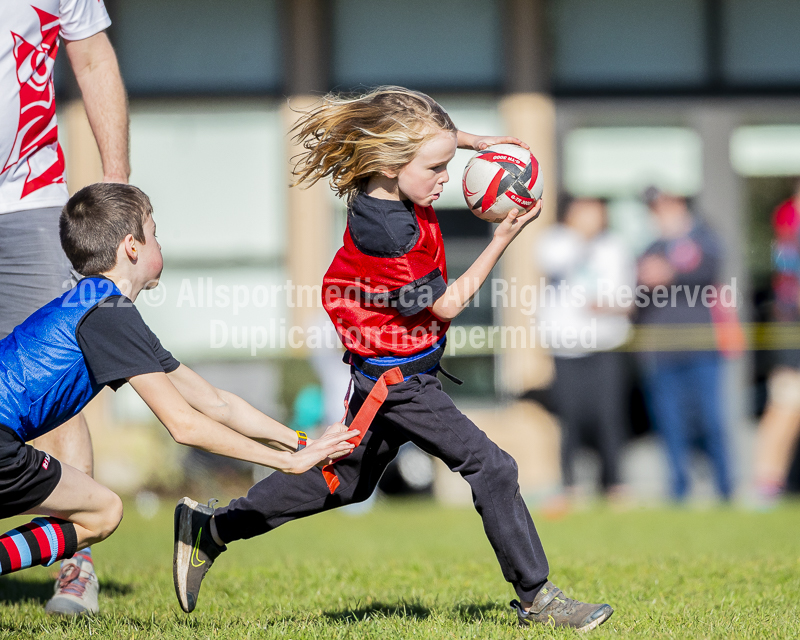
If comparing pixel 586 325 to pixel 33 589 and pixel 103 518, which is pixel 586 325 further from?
pixel 103 518

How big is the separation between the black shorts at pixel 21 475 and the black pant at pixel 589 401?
580cm

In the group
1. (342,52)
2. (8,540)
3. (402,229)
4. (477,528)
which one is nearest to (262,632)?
(8,540)

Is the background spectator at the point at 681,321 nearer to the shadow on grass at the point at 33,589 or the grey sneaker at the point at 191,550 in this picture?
the shadow on grass at the point at 33,589

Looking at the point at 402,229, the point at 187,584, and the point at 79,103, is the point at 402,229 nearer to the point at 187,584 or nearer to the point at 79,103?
the point at 187,584

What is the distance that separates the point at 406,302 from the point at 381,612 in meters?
1.25

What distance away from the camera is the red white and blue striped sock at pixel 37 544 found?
10.8ft

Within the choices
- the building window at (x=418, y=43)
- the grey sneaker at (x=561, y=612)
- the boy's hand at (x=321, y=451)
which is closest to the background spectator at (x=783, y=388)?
the building window at (x=418, y=43)

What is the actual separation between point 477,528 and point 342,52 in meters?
5.45

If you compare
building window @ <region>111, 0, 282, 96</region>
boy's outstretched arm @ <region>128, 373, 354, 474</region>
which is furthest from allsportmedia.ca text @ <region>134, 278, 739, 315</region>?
boy's outstretched arm @ <region>128, 373, 354, 474</region>

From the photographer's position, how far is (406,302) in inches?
138

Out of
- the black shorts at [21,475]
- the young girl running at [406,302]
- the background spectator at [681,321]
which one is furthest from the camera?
the background spectator at [681,321]

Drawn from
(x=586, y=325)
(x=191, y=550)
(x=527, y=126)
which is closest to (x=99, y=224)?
(x=191, y=550)

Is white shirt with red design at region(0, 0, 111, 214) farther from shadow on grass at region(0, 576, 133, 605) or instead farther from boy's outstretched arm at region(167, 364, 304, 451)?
shadow on grass at region(0, 576, 133, 605)

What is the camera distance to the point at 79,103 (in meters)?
10.5
